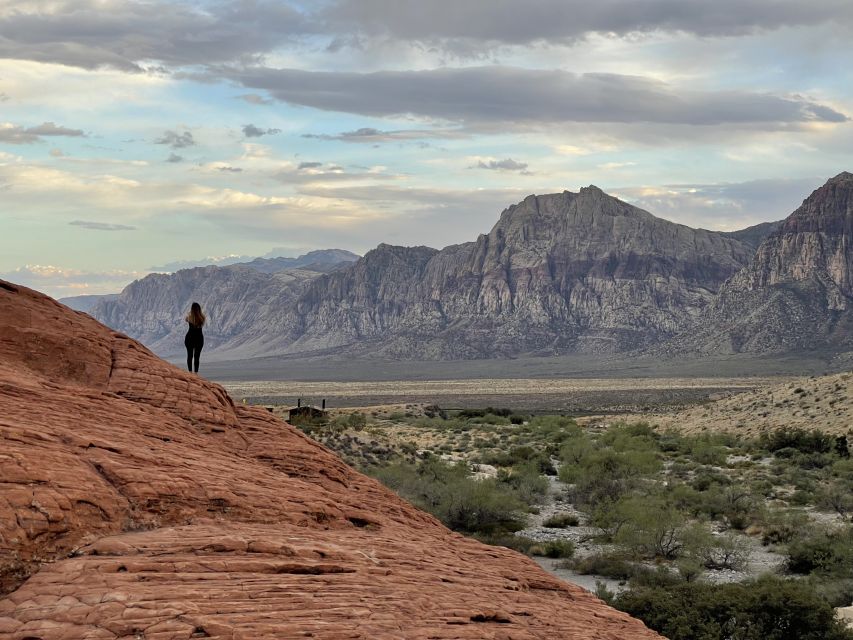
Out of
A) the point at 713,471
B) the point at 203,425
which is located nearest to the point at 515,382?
the point at 713,471

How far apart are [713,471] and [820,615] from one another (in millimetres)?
27370

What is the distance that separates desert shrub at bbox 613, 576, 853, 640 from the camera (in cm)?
1650

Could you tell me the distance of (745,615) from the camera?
16781 millimetres

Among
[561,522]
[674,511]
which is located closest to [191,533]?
[674,511]

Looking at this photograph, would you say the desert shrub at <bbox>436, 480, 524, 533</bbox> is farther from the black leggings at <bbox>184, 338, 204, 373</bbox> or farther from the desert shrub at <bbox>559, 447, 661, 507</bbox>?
the black leggings at <bbox>184, 338, 204, 373</bbox>

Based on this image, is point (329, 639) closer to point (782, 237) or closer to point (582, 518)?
point (582, 518)

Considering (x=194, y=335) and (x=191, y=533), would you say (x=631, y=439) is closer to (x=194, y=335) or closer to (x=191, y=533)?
(x=194, y=335)

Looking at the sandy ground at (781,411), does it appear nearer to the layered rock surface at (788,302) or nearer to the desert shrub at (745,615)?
the desert shrub at (745,615)

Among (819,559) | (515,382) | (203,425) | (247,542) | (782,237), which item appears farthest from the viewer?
(782,237)

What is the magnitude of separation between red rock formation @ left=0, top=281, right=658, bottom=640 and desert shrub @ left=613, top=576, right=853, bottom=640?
7.68 metres

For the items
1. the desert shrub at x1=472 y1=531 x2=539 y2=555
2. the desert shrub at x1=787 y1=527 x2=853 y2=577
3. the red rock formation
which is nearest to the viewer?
the red rock formation

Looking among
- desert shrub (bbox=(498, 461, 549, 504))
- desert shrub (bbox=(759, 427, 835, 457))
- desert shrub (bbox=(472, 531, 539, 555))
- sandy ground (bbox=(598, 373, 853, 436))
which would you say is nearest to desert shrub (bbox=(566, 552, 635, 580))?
desert shrub (bbox=(472, 531, 539, 555))

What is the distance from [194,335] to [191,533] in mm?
8658

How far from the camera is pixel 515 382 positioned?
160000 mm
